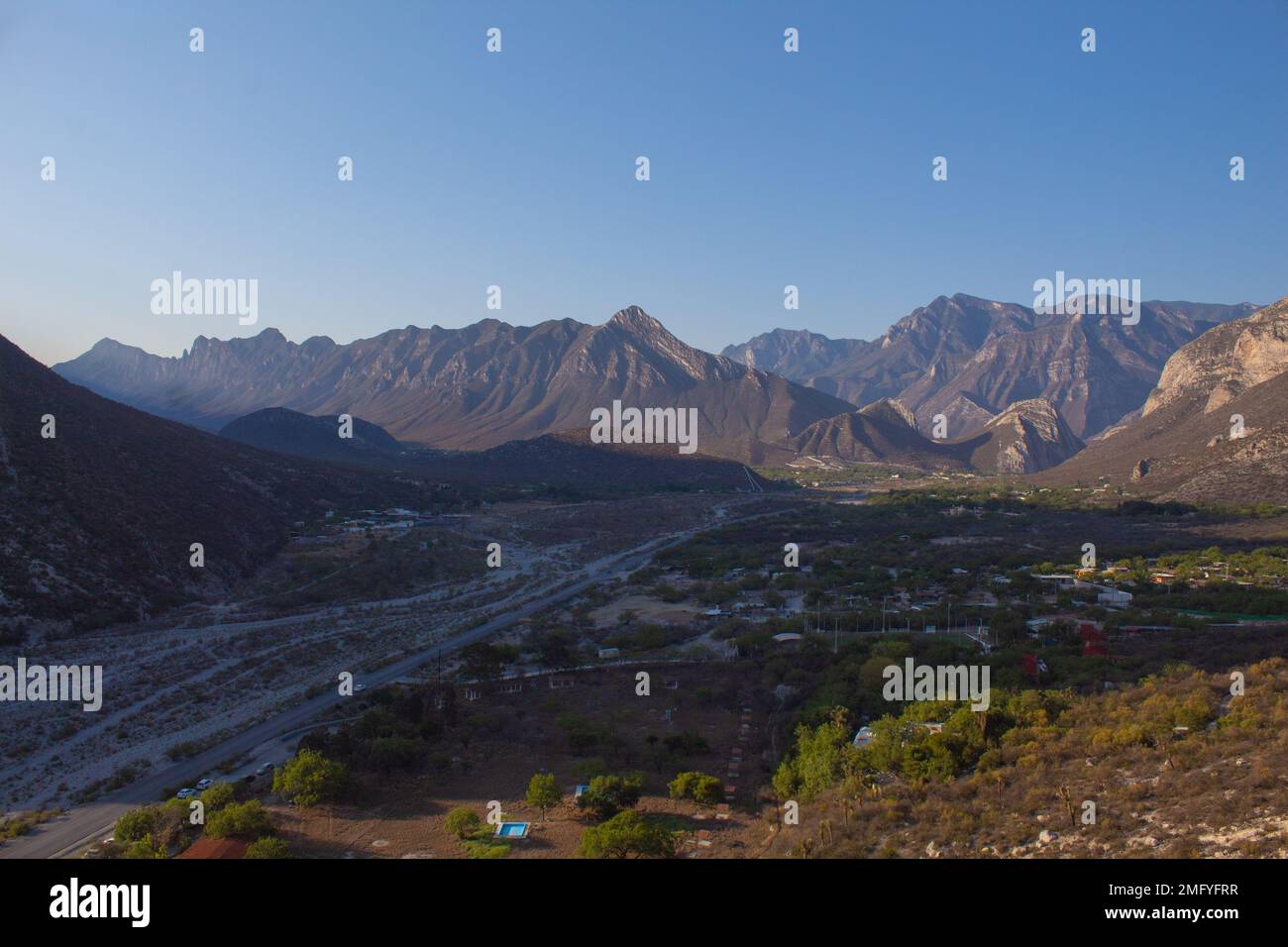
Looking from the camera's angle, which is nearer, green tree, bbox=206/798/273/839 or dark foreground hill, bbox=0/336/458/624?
green tree, bbox=206/798/273/839

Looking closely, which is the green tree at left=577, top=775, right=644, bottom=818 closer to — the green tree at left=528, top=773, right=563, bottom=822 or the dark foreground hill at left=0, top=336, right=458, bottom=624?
the green tree at left=528, top=773, right=563, bottom=822

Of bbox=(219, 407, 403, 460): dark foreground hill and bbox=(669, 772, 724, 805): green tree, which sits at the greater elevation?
bbox=(219, 407, 403, 460): dark foreground hill

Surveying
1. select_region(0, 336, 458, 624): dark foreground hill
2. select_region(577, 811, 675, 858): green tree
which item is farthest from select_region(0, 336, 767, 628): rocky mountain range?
select_region(577, 811, 675, 858): green tree

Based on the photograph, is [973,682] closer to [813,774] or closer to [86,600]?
[813,774]

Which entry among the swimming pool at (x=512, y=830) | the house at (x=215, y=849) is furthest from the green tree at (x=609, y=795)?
the house at (x=215, y=849)

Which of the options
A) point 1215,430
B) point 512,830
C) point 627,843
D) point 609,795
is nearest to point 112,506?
point 512,830
